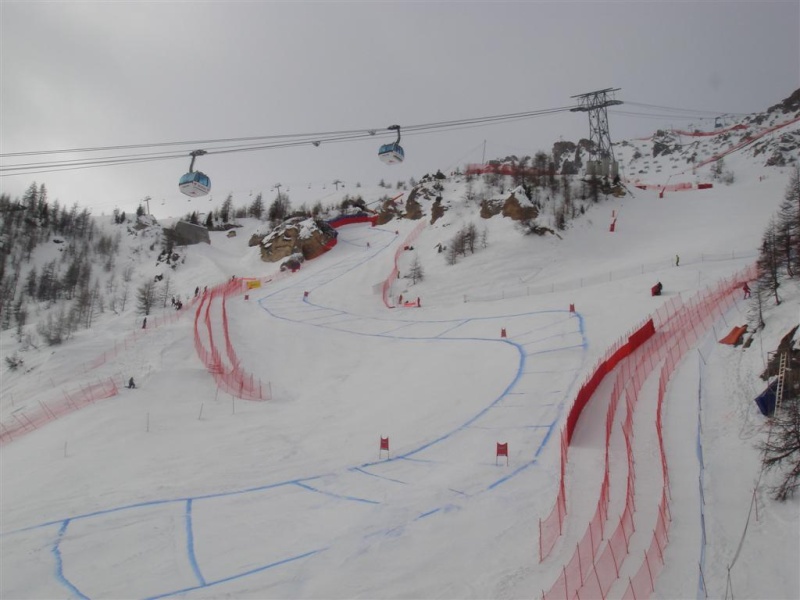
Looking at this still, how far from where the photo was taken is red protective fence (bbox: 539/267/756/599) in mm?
7680

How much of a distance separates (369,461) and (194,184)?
959cm

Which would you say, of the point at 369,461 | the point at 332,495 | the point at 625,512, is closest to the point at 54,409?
the point at 369,461

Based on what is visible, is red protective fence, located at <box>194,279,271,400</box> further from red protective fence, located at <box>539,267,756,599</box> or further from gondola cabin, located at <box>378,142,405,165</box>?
red protective fence, located at <box>539,267,756,599</box>

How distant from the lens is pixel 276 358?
83.4 ft

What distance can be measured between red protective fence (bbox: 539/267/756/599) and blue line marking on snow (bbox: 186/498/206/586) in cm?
589

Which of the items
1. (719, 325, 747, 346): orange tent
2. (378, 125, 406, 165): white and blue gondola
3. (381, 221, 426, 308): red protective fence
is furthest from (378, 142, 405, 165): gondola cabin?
(381, 221, 426, 308): red protective fence

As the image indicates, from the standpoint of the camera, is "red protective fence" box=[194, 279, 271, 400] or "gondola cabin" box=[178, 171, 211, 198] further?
"red protective fence" box=[194, 279, 271, 400]

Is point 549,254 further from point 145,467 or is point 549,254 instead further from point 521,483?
point 145,467

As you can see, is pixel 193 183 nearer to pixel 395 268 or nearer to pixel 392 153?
pixel 392 153

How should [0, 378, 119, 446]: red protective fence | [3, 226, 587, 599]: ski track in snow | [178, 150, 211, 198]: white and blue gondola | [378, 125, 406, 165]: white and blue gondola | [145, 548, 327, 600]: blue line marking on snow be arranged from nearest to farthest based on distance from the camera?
[145, 548, 327, 600]: blue line marking on snow → [3, 226, 587, 599]: ski track in snow → [178, 150, 211, 198]: white and blue gondola → [378, 125, 406, 165]: white and blue gondola → [0, 378, 119, 446]: red protective fence

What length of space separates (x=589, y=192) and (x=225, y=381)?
1548 inches

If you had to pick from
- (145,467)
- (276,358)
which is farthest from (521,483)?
(276,358)

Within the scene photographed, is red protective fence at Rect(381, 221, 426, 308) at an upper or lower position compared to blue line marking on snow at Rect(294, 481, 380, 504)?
upper

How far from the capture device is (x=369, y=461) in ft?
44.5
